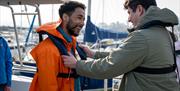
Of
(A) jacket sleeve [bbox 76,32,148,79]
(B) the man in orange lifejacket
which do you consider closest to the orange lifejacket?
(B) the man in orange lifejacket

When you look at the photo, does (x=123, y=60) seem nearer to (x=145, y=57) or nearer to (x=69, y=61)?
(x=145, y=57)

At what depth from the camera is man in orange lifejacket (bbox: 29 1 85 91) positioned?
9.04 feet

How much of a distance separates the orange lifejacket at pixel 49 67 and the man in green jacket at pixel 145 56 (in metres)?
0.27

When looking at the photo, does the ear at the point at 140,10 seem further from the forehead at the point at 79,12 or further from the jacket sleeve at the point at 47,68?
the jacket sleeve at the point at 47,68

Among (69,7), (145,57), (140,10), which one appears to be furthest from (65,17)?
(145,57)

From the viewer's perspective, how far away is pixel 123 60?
8.22 ft

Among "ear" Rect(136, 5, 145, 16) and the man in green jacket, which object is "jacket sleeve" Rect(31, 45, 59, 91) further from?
"ear" Rect(136, 5, 145, 16)

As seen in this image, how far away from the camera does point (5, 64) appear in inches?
177

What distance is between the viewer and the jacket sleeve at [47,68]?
2740mm

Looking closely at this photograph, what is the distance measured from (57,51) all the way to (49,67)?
154 millimetres

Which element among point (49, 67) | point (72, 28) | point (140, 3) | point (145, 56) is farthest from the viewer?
point (72, 28)

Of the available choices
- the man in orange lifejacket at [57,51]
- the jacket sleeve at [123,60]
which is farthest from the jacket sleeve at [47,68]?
the jacket sleeve at [123,60]

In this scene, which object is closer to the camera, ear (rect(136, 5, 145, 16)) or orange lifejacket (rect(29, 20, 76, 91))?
ear (rect(136, 5, 145, 16))

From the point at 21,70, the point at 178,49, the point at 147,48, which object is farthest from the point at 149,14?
the point at 21,70
